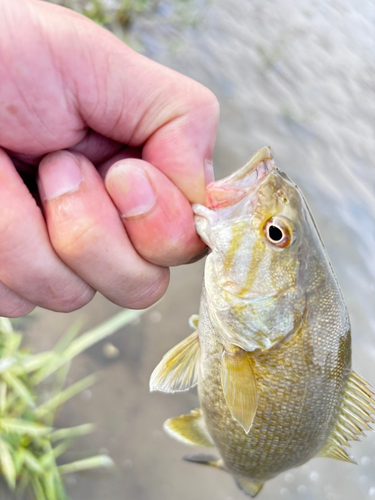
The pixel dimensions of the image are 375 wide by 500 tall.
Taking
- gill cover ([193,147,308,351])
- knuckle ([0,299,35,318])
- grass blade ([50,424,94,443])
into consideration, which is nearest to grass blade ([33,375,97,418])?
grass blade ([50,424,94,443])

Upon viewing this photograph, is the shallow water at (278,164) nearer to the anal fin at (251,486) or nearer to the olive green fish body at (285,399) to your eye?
the anal fin at (251,486)

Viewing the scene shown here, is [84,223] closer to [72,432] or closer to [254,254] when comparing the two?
[254,254]

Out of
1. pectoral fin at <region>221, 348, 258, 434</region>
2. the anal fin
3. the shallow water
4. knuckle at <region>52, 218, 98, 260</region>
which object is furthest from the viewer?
the shallow water

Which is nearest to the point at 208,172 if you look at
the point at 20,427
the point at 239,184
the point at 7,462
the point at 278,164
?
the point at 239,184

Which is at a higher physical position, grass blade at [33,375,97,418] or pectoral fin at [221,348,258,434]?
pectoral fin at [221,348,258,434]

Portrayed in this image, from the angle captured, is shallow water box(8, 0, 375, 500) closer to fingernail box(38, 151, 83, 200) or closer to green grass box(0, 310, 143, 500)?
green grass box(0, 310, 143, 500)

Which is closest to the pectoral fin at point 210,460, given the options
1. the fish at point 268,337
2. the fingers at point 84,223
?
the fish at point 268,337

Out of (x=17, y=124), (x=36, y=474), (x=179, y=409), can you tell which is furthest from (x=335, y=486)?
(x=17, y=124)
